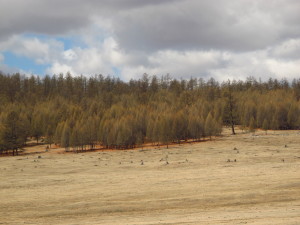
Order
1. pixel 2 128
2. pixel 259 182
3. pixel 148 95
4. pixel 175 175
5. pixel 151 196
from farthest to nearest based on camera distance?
pixel 148 95 → pixel 2 128 → pixel 175 175 → pixel 259 182 → pixel 151 196

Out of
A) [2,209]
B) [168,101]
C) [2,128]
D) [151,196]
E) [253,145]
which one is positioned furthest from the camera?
[168,101]

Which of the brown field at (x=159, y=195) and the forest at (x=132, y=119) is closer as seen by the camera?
the brown field at (x=159, y=195)

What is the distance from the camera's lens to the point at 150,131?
98.5 metres

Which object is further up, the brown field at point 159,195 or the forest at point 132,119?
Result: the forest at point 132,119

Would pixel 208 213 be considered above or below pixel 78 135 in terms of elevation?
below

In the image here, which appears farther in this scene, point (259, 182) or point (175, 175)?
point (175, 175)

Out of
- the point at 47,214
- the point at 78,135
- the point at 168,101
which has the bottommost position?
the point at 47,214

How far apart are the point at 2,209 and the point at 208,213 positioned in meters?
15.9

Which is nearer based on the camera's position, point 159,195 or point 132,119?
point 159,195

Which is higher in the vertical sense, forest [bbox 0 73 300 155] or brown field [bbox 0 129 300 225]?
forest [bbox 0 73 300 155]

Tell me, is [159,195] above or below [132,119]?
below

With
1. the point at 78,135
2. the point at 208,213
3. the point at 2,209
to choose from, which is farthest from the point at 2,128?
the point at 208,213

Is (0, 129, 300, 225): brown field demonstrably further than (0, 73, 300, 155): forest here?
No

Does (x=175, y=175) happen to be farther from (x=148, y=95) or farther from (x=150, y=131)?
(x=148, y=95)
